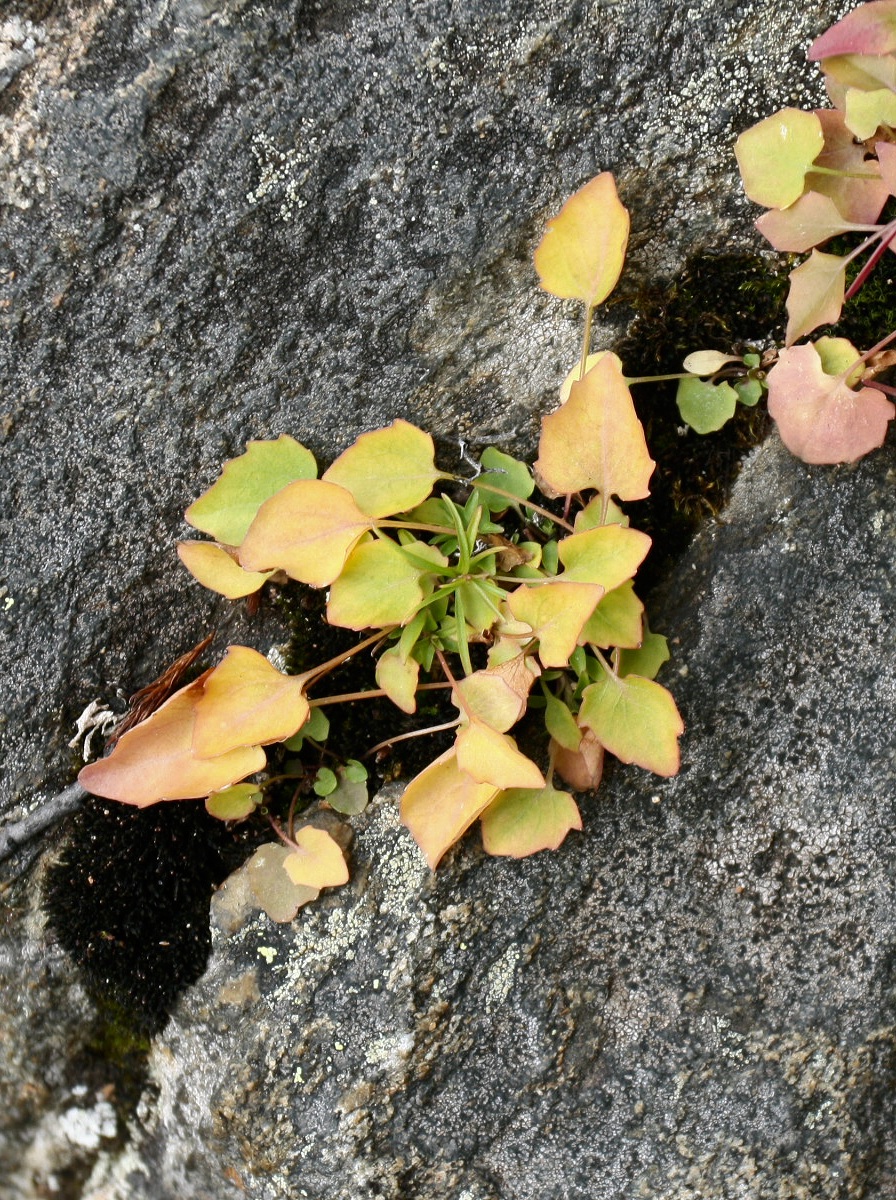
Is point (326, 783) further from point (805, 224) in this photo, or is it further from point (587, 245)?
point (805, 224)

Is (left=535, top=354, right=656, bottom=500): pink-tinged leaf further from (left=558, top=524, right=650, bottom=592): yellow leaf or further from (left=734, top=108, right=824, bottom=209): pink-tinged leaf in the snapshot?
(left=734, top=108, right=824, bottom=209): pink-tinged leaf

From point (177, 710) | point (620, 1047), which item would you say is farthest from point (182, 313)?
point (620, 1047)

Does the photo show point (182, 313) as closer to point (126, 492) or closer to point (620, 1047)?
point (126, 492)

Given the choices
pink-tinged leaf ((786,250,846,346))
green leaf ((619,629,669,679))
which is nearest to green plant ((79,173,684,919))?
green leaf ((619,629,669,679))

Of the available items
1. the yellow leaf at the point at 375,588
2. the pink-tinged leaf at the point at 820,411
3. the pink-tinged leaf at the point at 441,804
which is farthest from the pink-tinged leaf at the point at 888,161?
the pink-tinged leaf at the point at 441,804

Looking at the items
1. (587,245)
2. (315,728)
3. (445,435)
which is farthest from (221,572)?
(587,245)

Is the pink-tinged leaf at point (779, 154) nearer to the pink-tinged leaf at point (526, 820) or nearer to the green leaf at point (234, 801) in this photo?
the pink-tinged leaf at point (526, 820)

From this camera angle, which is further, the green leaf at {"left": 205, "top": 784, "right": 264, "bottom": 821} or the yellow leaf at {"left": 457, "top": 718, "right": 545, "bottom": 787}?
the green leaf at {"left": 205, "top": 784, "right": 264, "bottom": 821}
